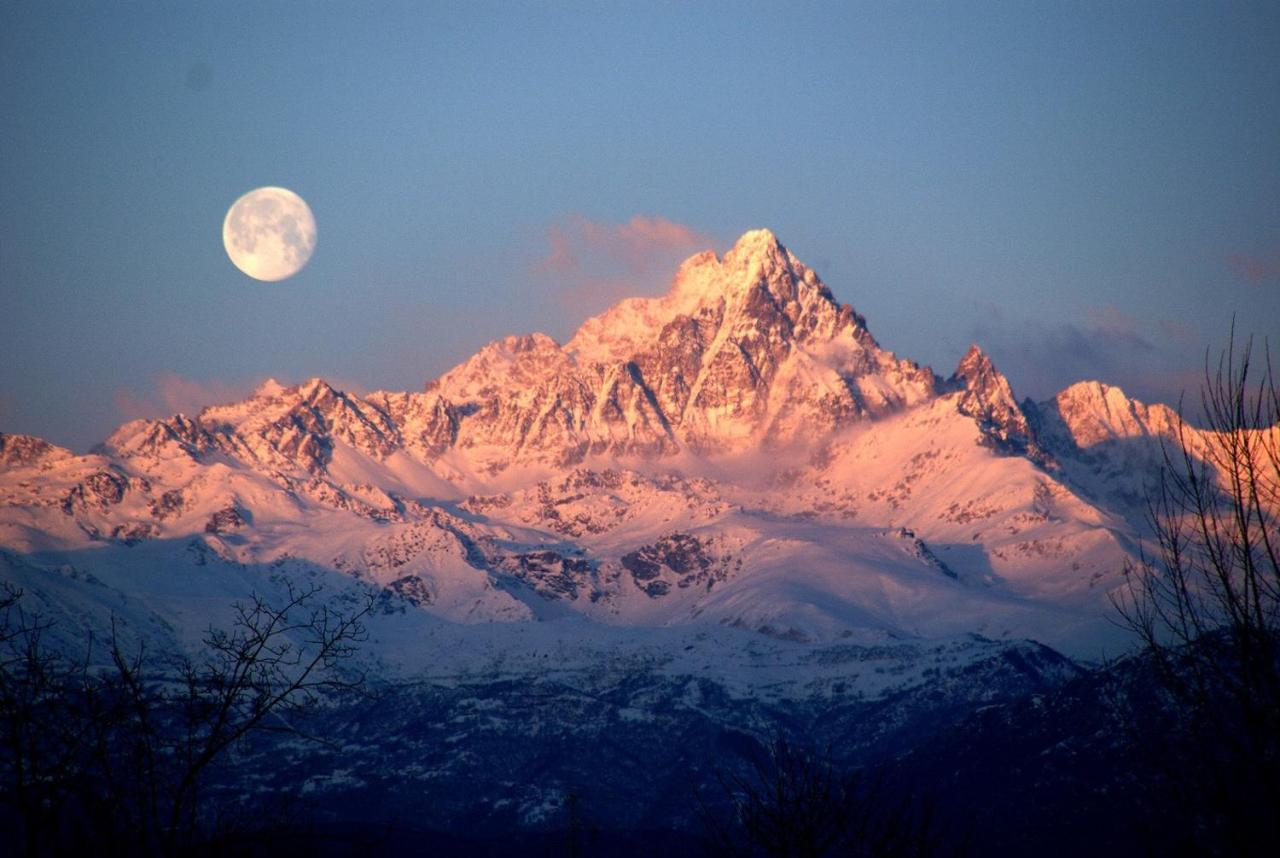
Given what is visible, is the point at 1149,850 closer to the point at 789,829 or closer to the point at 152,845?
the point at 789,829

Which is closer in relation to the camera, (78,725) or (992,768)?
(78,725)

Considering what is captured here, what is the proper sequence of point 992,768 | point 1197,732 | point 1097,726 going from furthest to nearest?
1. point 992,768
2. point 1097,726
3. point 1197,732

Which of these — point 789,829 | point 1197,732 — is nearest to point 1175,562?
point 1197,732

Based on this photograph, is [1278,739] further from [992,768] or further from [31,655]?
[992,768]

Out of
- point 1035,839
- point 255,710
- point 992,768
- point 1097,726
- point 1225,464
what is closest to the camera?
point 255,710

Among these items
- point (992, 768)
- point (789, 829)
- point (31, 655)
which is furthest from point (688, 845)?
point (31, 655)

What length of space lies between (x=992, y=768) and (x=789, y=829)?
16101 cm

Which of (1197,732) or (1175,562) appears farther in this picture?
(1175,562)

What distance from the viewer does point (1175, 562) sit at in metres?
25.5

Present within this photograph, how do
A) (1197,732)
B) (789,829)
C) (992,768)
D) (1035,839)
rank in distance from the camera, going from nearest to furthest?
(1197,732)
(789,829)
(1035,839)
(992,768)

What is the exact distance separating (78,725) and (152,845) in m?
2.05

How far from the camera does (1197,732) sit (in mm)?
23062

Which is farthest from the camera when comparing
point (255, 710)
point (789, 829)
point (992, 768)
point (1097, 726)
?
point (992, 768)

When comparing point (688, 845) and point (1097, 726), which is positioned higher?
point (1097, 726)
